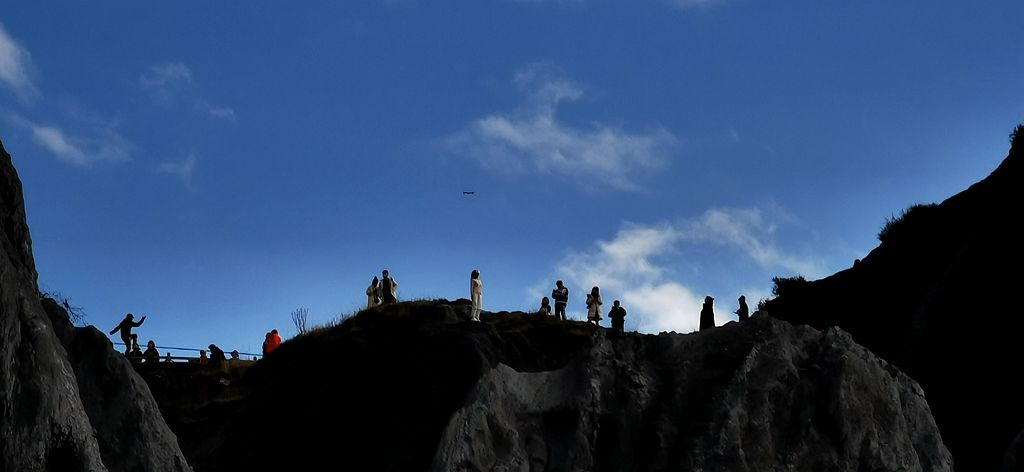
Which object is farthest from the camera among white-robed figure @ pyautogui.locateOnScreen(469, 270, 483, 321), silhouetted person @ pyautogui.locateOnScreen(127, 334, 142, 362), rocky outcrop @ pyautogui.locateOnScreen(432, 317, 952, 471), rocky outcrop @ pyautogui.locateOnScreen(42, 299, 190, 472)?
silhouetted person @ pyautogui.locateOnScreen(127, 334, 142, 362)

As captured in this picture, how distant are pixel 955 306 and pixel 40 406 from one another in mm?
37105

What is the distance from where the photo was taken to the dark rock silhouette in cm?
3778

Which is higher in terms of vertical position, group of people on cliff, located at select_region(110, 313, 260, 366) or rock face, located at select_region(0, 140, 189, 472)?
group of people on cliff, located at select_region(110, 313, 260, 366)

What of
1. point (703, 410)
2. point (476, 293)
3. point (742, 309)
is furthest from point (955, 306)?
point (703, 410)

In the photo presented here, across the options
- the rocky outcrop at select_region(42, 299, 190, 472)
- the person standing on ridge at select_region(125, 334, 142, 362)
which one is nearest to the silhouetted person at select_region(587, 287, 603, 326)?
the person standing on ridge at select_region(125, 334, 142, 362)

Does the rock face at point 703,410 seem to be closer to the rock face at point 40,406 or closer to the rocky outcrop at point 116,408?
the rock face at point 40,406

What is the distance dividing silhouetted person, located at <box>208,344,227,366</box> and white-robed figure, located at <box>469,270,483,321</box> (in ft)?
42.6

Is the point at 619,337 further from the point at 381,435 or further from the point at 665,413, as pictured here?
the point at 381,435

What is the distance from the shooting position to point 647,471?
1020cm

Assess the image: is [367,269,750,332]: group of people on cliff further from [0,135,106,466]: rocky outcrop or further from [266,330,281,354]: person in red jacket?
[0,135,106,466]: rocky outcrop

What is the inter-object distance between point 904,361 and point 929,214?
1056 cm

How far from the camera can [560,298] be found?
37.6 m

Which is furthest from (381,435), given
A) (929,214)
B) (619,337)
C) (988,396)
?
(929,214)

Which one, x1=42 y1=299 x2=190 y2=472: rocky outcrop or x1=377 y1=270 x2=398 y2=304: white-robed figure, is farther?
x1=377 y1=270 x2=398 y2=304: white-robed figure
